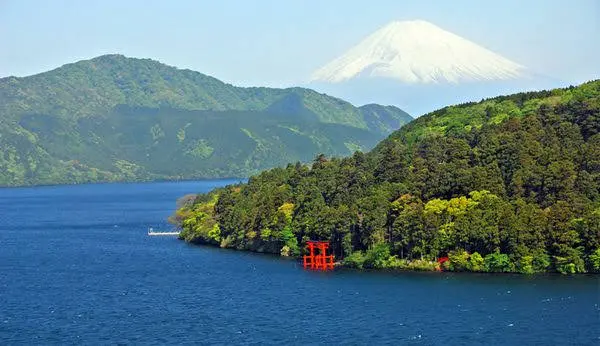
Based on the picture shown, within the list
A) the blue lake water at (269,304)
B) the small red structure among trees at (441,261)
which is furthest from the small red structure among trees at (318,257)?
the small red structure among trees at (441,261)

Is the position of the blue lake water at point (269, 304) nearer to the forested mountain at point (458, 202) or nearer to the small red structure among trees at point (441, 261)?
the small red structure among trees at point (441, 261)

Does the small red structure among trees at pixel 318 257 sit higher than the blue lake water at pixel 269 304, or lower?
higher

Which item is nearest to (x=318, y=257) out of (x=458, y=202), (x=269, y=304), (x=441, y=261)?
(x=441, y=261)

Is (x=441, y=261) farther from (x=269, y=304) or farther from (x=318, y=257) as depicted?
(x=269, y=304)

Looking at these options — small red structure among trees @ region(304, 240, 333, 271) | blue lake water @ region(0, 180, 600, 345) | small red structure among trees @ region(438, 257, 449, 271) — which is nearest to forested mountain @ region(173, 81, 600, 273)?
small red structure among trees @ region(438, 257, 449, 271)

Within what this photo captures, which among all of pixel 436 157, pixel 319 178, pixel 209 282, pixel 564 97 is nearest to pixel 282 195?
pixel 319 178

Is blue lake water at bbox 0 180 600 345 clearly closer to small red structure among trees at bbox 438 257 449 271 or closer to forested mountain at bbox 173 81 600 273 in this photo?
small red structure among trees at bbox 438 257 449 271

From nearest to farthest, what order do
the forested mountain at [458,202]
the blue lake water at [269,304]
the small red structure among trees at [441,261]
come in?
the blue lake water at [269,304] → the forested mountain at [458,202] → the small red structure among trees at [441,261]
